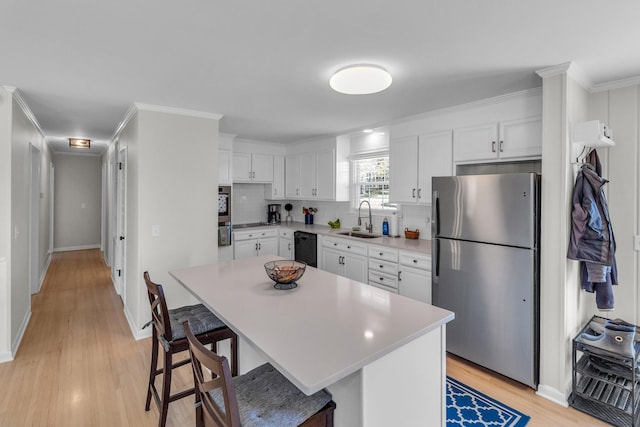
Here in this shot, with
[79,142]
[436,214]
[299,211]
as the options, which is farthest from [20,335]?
[436,214]

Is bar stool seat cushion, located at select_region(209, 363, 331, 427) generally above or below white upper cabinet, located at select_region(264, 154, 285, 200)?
below

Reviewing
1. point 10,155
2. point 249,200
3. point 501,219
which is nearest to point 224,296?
point 501,219

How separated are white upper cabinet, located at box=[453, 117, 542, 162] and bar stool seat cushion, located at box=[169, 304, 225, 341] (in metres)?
2.72

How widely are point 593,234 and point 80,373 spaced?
4020mm

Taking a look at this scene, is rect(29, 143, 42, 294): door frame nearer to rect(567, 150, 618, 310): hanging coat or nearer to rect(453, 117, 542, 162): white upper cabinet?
rect(453, 117, 542, 162): white upper cabinet

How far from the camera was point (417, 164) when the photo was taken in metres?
3.73

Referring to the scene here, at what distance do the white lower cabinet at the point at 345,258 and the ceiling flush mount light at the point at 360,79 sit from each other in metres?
2.06

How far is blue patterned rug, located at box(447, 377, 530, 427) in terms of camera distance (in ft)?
7.02

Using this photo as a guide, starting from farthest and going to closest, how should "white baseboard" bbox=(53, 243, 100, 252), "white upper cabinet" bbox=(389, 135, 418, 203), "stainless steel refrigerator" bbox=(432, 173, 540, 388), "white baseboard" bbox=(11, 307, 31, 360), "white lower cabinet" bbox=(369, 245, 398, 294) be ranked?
"white baseboard" bbox=(53, 243, 100, 252)
"white upper cabinet" bbox=(389, 135, 418, 203)
"white lower cabinet" bbox=(369, 245, 398, 294)
"white baseboard" bbox=(11, 307, 31, 360)
"stainless steel refrigerator" bbox=(432, 173, 540, 388)

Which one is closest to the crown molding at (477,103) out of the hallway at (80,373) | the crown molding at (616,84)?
the crown molding at (616,84)

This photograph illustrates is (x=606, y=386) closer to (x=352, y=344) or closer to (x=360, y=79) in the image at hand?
(x=352, y=344)

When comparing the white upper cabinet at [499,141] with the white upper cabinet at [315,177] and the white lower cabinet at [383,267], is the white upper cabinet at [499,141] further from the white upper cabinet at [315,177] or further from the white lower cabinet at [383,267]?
the white upper cabinet at [315,177]

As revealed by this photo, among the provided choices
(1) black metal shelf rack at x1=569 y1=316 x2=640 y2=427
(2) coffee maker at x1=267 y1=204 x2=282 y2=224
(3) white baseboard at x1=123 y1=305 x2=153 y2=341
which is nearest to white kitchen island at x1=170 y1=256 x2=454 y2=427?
(1) black metal shelf rack at x1=569 y1=316 x2=640 y2=427

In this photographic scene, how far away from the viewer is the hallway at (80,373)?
2193 mm
